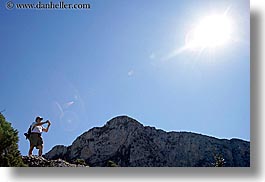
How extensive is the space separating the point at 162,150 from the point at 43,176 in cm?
68

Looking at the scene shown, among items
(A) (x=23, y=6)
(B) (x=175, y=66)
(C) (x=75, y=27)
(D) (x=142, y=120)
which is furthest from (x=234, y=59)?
(A) (x=23, y=6)

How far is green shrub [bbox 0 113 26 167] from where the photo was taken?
11.4 ft

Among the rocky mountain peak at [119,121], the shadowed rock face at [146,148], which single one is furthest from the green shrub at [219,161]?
the rocky mountain peak at [119,121]

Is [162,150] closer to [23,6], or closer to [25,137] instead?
[25,137]

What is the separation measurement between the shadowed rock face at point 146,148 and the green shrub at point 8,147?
17 cm

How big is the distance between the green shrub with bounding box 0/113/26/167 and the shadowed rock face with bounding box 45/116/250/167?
0.17 metres

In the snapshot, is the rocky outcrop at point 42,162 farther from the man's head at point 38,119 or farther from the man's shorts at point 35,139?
the man's head at point 38,119

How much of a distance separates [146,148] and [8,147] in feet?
2.54

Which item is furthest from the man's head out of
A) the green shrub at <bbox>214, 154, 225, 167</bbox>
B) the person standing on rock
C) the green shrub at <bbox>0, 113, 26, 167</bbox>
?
the green shrub at <bbox>214, 154, 225, 167</bbox>

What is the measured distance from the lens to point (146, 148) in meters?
3.54

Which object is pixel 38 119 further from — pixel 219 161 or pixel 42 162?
pixel 219 161

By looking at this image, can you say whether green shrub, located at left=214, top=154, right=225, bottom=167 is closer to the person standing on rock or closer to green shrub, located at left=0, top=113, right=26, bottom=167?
the person standing on rock

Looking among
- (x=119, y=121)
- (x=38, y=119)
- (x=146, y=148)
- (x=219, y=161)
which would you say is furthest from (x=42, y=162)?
(x=219, y=161)

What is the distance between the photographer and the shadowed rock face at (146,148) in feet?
11.5
